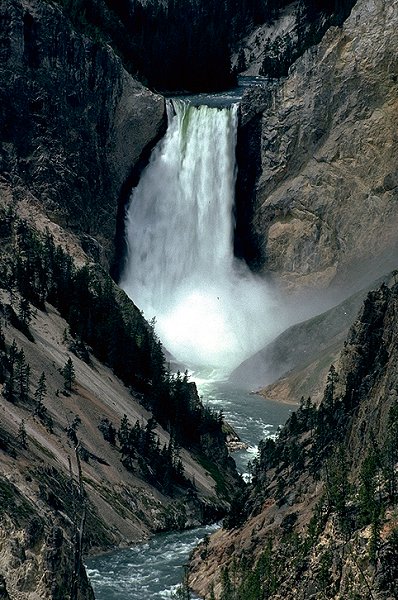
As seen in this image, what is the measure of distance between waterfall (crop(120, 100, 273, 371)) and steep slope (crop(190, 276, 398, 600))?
3110 inches

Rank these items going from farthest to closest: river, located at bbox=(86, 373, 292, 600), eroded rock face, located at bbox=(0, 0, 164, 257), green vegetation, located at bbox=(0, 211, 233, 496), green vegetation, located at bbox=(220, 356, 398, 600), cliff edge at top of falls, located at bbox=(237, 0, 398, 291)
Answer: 1. cliff edge at top of falls, located at bbox=(237, 0, 398, 291)
2. eroded rock face, located at bbox=(0, 0, 164, 257)
3. green vegetation, located at bbox=(0, 211, 233, 496)
4. river, located at bbox=(86, 373, 292, 600)
5. green vegetation, located at bbox=(220, 356, 398, 600)

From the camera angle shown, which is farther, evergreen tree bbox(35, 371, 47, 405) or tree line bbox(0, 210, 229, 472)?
tree line bbox(0, 210, 229, 472)

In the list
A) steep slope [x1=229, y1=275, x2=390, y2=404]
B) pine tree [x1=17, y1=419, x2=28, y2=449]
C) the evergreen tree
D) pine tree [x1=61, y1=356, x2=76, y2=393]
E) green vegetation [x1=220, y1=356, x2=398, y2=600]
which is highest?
steep slope [x1=229, y1=275, x2=390, y2=404]

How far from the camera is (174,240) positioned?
136m

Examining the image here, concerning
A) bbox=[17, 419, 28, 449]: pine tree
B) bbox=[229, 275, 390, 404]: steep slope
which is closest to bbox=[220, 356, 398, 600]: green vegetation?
bbox=[17, 419, 28, 449]: pine tree

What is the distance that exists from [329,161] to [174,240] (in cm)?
2185

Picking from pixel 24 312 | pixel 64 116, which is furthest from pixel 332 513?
pixel 64 116

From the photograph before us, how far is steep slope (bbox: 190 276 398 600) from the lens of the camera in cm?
3016

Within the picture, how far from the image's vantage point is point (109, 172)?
12644 centimetres

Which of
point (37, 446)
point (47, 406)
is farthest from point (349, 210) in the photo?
point (37, 446)

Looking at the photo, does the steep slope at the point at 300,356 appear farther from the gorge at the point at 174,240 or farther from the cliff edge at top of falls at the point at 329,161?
the cliff edge at top of falls at the point at 329,161

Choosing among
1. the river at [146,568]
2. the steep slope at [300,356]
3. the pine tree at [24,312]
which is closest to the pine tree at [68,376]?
the pine tree at [24,312]

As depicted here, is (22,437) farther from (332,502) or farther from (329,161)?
(329,161)

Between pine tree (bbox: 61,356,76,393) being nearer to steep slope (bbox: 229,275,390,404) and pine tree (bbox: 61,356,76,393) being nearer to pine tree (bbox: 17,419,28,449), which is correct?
pine tree (bbox: 17,419,28,449)
